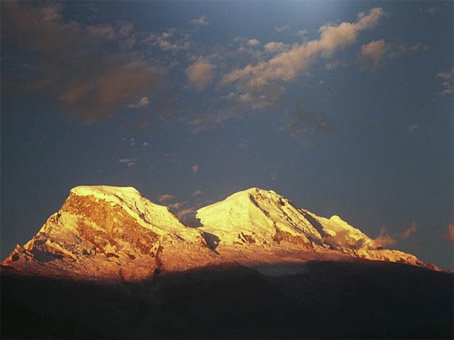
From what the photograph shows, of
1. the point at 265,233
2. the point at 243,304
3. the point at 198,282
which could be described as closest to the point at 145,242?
the point at 198,282

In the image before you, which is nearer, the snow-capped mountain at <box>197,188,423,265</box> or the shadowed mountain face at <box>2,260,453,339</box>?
the shadowed mountain face at <box>2,260,453,339</box>

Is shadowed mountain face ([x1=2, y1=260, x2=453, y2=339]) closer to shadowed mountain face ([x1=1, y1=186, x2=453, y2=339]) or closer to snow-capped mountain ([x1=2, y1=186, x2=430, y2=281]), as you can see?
shadowed mountain face ([x1=1, y1=186, x2=453, y2=339])

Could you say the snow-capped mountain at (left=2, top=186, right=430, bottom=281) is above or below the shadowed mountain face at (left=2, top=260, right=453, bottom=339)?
above

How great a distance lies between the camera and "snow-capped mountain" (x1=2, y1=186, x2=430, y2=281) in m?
154

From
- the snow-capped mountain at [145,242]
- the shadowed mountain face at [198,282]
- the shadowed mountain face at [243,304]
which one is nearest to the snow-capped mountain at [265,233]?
the snow-capped mountain at [145,242]

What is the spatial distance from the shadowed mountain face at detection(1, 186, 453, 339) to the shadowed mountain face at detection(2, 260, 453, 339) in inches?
10.4

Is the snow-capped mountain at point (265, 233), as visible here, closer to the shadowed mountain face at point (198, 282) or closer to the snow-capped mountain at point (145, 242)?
Answer: the snow-capped mountain at point (145, 242)

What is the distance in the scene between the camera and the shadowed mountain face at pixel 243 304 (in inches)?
4439

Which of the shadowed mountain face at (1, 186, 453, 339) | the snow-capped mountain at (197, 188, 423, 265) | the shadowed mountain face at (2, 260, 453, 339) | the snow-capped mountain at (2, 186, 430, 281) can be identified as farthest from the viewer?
the snow-capped mountain at (197, 188, 423, 265)

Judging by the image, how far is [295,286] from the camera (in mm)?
142375

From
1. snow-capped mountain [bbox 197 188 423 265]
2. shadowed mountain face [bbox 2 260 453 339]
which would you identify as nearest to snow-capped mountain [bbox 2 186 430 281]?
snow-capped mountain [bbox 197 188 423 265]

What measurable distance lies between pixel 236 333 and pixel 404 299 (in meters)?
42.2

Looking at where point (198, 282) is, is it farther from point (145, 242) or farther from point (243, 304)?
point (145, 242)

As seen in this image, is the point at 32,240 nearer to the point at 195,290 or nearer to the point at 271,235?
the point at 195,290
